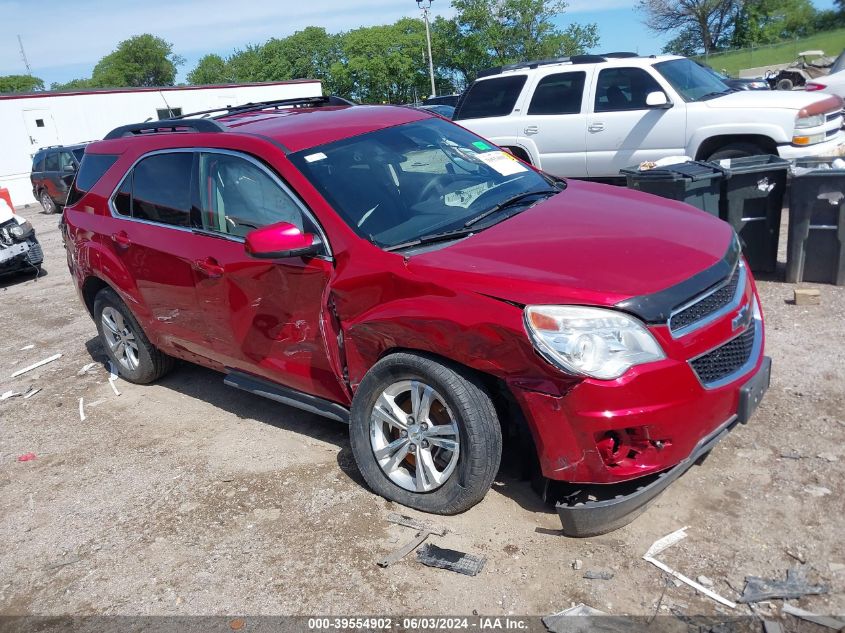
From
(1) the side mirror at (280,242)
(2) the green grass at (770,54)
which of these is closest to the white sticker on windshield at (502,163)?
(1) the side mirror at (280,242)

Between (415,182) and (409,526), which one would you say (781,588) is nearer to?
(409,526)

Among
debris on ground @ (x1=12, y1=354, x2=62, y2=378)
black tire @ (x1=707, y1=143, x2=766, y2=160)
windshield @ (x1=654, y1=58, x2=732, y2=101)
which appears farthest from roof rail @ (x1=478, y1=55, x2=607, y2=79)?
debris on ground @ (x1=12, y1=354, x2=62, y2=378)

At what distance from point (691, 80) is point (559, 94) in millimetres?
1617

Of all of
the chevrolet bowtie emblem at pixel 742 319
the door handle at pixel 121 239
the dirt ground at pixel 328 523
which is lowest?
the dirt ground at pixel 328 523

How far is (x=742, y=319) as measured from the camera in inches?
141

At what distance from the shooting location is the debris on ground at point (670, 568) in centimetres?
303

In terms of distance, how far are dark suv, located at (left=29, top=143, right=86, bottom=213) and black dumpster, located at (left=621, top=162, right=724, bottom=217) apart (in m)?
16.8

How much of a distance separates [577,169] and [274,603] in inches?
302

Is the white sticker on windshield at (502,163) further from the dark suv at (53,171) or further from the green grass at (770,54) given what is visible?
the green grass at (770,54)

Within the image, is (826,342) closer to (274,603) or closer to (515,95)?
(274,603)

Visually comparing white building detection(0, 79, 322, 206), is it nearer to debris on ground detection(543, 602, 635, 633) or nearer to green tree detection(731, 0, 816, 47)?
debris on ground detection(543, 602, 635, 633)

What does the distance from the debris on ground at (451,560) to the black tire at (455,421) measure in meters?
0.22

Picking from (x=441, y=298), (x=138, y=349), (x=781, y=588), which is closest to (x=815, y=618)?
(x=781, y=588)

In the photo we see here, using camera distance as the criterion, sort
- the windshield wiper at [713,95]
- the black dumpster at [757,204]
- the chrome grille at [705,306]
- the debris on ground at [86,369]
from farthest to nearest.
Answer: the windshield wiper at [713,95]
the debris on ground at [86,369]
the black dumpster at [757,204]
the chrome grille at [705,306]
